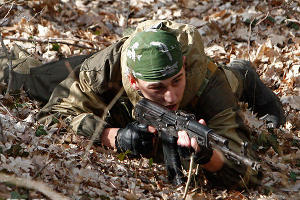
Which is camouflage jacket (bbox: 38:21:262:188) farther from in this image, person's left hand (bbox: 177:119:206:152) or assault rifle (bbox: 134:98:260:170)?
person's left hand (bbox: 177:119:206:152)

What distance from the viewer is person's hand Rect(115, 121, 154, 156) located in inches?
161

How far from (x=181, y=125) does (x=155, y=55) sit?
63cm

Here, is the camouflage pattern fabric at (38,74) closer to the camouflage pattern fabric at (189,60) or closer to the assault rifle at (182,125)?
the camouflage pattern fabric at (189,60)

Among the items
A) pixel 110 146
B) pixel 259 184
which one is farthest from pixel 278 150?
pixel 110 146

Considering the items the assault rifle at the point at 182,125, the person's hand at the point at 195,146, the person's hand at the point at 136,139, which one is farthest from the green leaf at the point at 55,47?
the person's hand at the point at 195,146

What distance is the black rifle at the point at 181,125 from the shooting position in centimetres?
319

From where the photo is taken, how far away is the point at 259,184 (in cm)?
412

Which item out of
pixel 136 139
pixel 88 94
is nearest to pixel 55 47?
pixel 88 94

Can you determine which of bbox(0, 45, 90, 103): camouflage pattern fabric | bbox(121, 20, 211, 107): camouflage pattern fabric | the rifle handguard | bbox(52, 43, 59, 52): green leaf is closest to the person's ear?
→ bbox(121, 20, 211, 107): camouflage pattern fabric

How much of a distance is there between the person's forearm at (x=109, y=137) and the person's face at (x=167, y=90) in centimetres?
70

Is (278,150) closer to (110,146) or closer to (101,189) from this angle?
(110,146)

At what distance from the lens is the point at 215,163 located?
3.83 meters

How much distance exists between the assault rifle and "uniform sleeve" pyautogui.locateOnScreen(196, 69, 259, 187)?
0.61 meters

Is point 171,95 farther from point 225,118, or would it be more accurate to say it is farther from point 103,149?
point 103,149
